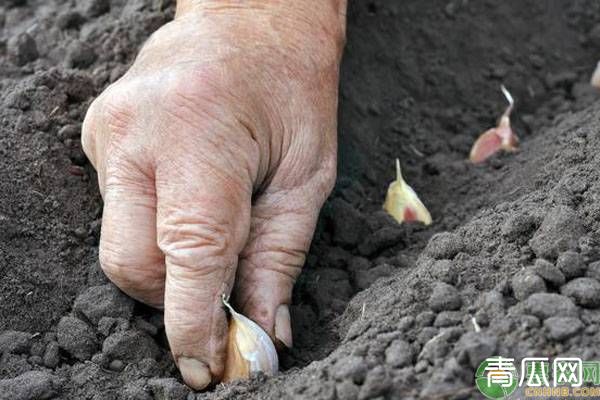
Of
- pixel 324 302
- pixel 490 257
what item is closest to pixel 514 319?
pixel 490 257

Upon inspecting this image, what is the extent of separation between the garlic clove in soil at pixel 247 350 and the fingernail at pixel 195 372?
0.05m

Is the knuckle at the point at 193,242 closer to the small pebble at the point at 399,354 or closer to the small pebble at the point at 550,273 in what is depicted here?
the small pebble at the point at 399,354

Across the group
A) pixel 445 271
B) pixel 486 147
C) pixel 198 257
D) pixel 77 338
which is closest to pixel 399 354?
pixel 445 271

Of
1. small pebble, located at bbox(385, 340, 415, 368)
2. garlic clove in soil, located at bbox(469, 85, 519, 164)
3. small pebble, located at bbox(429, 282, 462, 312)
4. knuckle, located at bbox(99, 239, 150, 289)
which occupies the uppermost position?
small pebble, located at bbox(429, 282, 462, 312)

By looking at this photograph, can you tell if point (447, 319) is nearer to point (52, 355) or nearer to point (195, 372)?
point (195, 372)

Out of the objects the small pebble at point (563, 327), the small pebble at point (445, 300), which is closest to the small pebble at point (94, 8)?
the small pebble at point (445, 300)

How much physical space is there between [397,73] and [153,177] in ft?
4.30

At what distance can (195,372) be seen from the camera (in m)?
2.07

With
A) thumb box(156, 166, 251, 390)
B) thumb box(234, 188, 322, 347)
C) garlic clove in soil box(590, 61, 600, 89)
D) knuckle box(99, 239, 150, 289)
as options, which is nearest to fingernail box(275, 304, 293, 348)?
thumb box(234, 188, 322, 347)

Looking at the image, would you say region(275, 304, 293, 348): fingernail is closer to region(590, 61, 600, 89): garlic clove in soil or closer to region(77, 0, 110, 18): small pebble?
region(77, 0, 110, 18): small pebble

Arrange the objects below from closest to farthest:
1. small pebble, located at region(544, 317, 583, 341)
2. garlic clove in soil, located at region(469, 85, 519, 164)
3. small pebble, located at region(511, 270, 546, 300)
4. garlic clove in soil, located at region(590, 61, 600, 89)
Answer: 1. small pebble, located at region(544, 317, 583, 341)
2. small pebble, located at region(511, 270, 546, 300)
3. garlic clove in soil, located at region(469, 85, 519, 164)
4. garlic clove in soil, located at region(590, 61, 600, 89)

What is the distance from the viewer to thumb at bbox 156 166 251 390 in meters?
2.01

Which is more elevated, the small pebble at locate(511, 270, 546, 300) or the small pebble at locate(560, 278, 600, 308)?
the small pebble at locate(560, 278, 600, 308)

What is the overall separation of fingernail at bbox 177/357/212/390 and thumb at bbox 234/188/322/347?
6.4 inches
